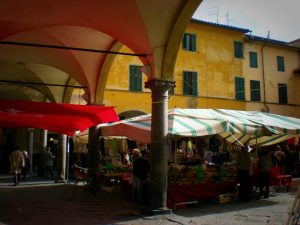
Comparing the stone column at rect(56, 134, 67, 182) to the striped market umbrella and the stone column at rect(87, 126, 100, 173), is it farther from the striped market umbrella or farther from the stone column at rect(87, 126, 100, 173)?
the striped market umbrella

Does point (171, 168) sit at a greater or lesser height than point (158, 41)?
lesser

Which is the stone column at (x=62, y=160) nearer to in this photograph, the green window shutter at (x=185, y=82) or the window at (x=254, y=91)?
the green window shutter at (x=185, y=82)

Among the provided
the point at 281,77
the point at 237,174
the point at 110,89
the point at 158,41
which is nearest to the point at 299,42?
the point at 281,77

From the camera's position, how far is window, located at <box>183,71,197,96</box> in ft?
73.4

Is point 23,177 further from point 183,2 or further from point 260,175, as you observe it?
point 183,2

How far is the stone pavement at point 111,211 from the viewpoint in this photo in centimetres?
702

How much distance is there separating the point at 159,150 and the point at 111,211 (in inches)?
→ 70.2

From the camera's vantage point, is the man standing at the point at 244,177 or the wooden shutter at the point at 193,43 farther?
the wooden shutter at the point at 193,43

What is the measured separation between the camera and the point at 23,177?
49.4ft

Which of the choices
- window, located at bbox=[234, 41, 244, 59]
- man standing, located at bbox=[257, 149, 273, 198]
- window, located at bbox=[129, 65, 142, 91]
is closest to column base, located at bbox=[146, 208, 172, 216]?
man standing, located at bbox=[257, 149, 273, 198]

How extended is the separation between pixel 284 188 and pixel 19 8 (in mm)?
9005

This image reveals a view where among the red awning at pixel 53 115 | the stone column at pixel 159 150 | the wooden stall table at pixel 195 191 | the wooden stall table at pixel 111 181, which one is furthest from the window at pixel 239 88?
the stone column at pixel 159 150

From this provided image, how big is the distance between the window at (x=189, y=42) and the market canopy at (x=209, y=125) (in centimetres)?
1312

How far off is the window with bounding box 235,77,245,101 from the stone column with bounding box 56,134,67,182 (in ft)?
43.5
